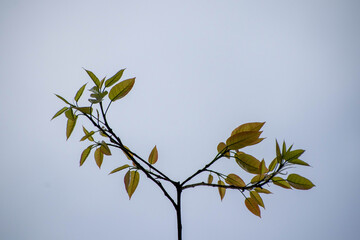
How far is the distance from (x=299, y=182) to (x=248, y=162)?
4.5 inches

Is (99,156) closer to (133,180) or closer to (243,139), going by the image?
(133,180)

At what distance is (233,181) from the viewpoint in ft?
2.10

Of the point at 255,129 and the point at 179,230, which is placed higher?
the point at 255,129

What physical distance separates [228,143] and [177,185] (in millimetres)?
135

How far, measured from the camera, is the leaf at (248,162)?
1.84 feet

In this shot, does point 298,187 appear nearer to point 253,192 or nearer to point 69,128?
point 253,192

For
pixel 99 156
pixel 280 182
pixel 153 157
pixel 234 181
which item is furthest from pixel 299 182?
pixel 99 156

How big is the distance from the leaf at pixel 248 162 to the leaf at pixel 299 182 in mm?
77

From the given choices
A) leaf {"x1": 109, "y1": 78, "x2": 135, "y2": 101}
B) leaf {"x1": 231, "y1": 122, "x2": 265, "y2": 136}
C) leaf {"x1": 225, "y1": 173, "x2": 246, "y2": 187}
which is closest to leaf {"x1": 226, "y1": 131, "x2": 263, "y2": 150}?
leaf {"x1": 231, "y1": 122, "x2": 265, "y2": 136}

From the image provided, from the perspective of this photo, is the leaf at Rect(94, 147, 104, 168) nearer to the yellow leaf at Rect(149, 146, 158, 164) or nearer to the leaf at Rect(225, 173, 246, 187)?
the yellow leaf at Rect(149, 146, 158, 164)

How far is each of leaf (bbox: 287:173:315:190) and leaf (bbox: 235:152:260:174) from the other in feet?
0.25

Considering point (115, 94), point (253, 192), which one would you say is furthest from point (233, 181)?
point (115, 94)

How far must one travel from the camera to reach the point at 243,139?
0.53 meters

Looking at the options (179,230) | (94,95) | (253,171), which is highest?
(94,95)
